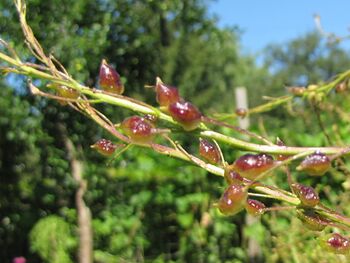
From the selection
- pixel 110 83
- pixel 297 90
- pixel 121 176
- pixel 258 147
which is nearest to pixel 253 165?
pixel 258 147

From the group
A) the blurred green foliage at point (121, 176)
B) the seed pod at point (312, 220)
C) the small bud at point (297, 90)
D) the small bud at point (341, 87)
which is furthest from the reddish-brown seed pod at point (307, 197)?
the blurred green foliage at point (121, 176)

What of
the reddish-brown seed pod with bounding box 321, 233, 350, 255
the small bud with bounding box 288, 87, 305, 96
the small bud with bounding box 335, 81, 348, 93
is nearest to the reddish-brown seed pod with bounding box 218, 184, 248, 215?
the reddish-brown seed pod with bounding box 321, 233, 350, 255

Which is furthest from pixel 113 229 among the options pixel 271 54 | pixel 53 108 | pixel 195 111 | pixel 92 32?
pixel 271 54

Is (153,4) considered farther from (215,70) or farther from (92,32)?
(215,70)

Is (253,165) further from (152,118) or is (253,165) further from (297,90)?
(297,90)

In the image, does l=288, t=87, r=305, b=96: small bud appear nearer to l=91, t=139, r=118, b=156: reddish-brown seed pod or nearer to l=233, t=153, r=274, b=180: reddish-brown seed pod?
l=91, t=139, r=118, b=156: reddish-brown seed pod

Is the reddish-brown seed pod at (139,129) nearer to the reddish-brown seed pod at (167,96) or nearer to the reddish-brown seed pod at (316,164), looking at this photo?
the reddish-brown seed pod at (167,96)
